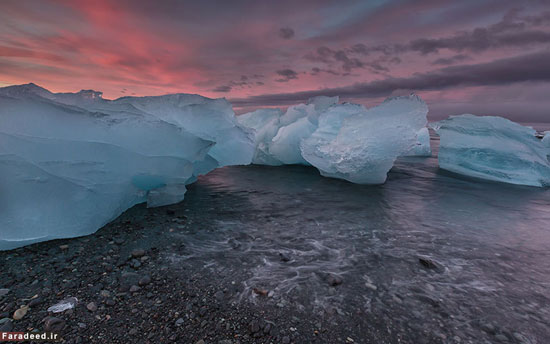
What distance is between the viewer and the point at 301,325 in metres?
2.32

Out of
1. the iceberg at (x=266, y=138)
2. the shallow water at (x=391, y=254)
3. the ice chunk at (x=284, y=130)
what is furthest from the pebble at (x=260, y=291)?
the iceberg at (x=266, y=138)

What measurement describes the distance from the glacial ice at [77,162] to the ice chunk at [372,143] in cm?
373

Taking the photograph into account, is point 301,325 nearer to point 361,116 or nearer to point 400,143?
point 400,143

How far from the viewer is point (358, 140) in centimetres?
741

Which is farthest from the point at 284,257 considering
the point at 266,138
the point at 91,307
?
the point at 266,138

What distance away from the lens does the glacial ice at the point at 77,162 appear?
381cm

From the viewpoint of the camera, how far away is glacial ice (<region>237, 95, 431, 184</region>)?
711 cm

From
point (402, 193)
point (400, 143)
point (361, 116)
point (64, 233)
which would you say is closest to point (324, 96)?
point (361, 116)

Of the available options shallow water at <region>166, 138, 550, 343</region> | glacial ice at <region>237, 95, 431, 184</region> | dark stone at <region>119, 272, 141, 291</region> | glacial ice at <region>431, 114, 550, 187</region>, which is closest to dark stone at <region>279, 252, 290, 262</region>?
shallow water at <region>166, 138, 550, 343</region>

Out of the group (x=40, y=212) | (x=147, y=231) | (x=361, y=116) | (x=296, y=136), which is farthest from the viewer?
(x=296, y=136)

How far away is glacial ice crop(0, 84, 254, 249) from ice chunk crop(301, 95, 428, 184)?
12.2 ft

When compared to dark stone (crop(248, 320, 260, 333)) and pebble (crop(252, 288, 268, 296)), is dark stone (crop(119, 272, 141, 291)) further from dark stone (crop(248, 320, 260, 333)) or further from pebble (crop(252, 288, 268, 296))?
dark stone (crop(248, 320, 260, 333))

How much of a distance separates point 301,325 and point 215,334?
2.40 ft

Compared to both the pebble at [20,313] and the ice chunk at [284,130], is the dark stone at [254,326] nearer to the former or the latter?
the pebble at [20,313]
